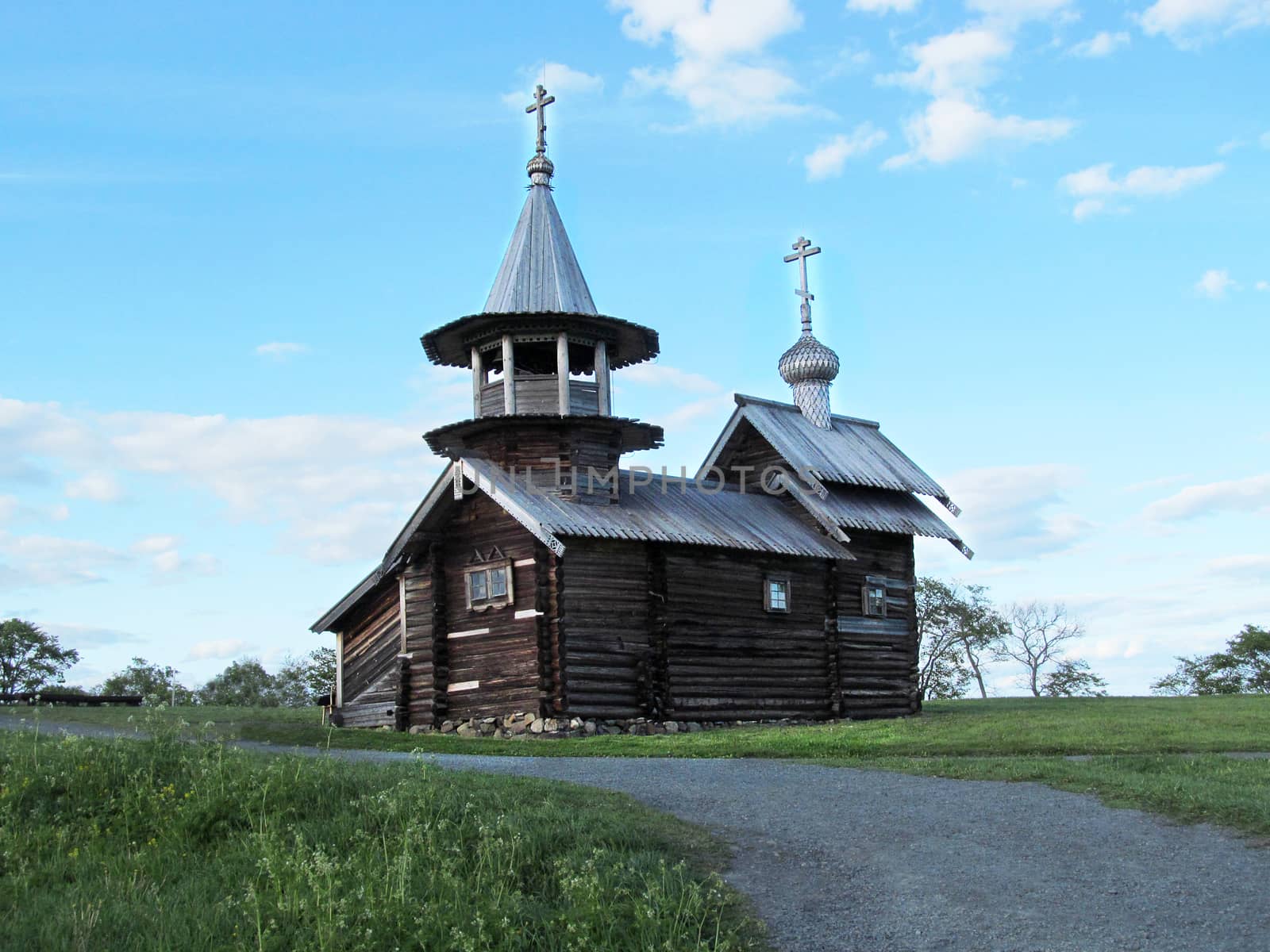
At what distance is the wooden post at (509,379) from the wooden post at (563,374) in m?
0.94

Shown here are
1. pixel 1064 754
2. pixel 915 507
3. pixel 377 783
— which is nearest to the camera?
pixel 377 783

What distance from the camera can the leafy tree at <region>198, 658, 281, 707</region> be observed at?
53269 millimetres

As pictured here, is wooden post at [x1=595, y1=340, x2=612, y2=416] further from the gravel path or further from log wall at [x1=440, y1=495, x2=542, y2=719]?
the gravel path

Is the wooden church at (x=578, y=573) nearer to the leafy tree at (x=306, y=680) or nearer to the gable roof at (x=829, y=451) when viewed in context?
the gable roof at (x=829, y=451)

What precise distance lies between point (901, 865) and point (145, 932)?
5763mm

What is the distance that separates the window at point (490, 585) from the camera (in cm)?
2562

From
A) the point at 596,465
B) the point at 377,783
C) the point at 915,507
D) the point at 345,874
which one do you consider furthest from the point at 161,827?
the point at 915,507

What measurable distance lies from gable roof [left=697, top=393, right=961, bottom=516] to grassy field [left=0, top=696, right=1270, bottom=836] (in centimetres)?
652

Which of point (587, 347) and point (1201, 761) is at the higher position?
point (587, 347)

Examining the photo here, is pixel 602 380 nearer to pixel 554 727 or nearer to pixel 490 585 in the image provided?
pixel 490 585

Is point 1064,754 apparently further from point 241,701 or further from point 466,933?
point 241,701

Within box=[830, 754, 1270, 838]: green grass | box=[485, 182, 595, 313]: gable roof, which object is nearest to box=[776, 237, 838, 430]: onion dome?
box=[485, 182, 595, 313]: gable roof

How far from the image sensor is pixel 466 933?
8.34m

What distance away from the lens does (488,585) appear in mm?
26000
